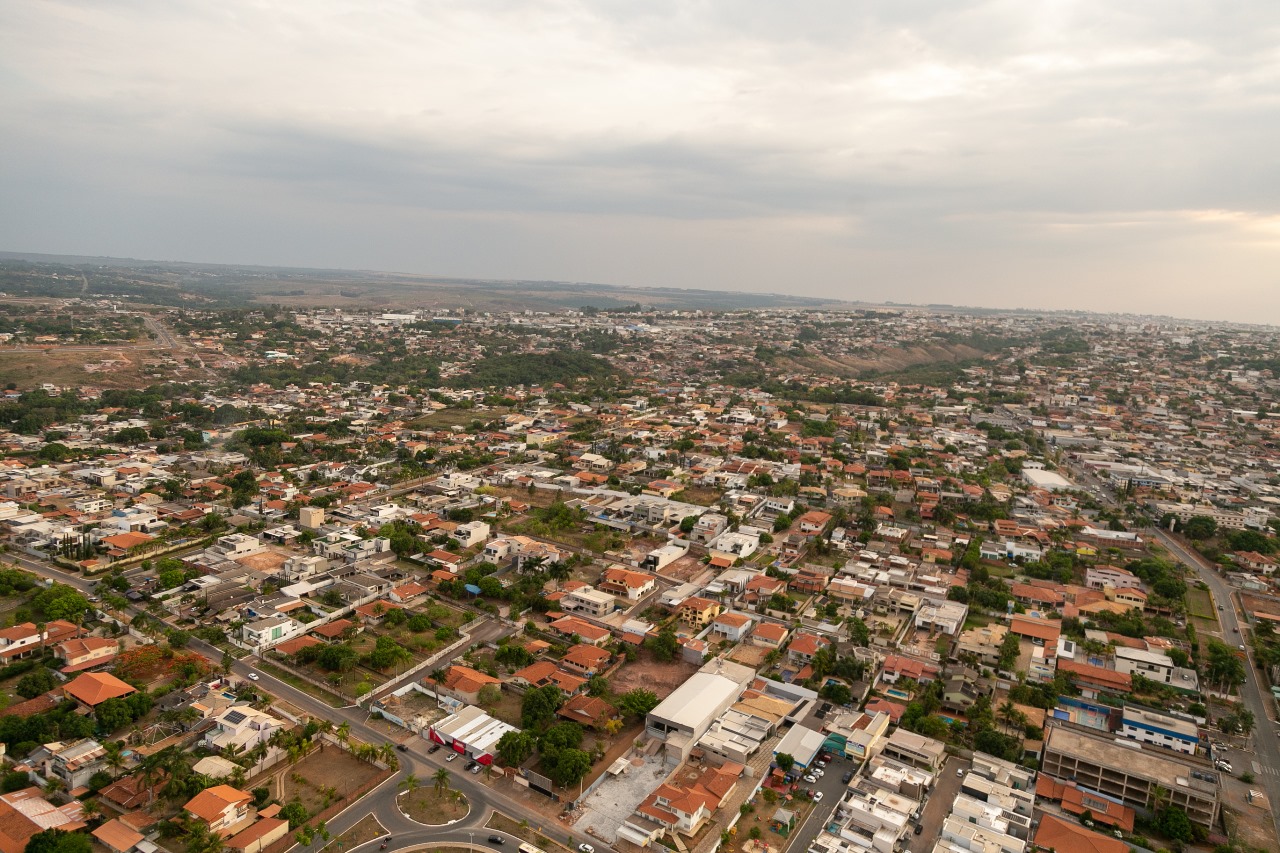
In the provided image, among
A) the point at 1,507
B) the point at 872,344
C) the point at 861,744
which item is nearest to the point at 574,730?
the point at 861,744

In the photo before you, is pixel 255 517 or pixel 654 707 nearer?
pixel 654 707

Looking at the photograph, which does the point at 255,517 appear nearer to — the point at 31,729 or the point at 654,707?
the point at 31,729

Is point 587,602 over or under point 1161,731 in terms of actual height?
under

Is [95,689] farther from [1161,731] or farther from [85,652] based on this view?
[1161,731]

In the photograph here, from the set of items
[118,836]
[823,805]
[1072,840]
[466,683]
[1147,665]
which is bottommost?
[823,805]

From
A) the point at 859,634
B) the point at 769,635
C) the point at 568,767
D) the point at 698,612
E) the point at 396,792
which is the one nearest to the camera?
the point at 396,792

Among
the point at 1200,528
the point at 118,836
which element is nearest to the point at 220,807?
the point at 118,836
